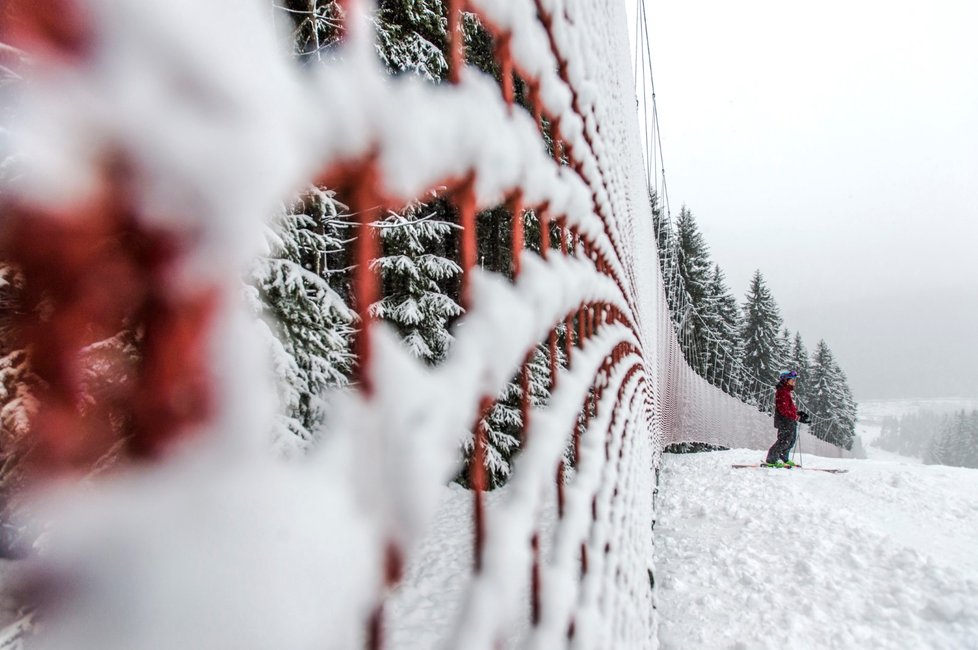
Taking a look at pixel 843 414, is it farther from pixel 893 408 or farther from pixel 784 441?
pixel 893 408

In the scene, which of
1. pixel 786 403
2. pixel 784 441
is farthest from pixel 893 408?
pixel 784 441

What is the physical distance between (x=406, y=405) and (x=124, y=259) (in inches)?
6.0

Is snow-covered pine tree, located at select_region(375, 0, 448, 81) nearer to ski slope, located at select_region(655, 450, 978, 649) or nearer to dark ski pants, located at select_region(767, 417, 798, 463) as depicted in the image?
ski slope, located at select_region(655, 450, 978, 649)

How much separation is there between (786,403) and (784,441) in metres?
0.83

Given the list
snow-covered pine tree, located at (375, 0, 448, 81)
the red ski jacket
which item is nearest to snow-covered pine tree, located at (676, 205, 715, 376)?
the red ski jacket

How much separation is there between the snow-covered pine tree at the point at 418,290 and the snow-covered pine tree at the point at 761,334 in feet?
111

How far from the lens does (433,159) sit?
0.36 m

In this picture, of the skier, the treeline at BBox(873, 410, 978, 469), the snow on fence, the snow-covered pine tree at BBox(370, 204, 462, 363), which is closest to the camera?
the snow on fence

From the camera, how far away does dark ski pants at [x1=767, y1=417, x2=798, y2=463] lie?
A: 7945 mm

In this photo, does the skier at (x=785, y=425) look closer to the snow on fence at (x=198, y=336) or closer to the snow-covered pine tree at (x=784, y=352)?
the snow on fence at (x=198, y=336)

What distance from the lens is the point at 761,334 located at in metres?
37.9

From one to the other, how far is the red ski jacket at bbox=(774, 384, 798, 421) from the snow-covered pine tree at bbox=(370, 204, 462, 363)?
17.9 feet

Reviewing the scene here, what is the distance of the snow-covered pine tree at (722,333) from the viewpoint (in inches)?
1109

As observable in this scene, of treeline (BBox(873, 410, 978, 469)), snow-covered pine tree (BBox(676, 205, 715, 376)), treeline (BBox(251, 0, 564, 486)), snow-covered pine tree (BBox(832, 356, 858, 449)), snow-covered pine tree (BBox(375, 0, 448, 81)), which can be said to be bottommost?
treeline (BBox(873, 410, 978, 469))
